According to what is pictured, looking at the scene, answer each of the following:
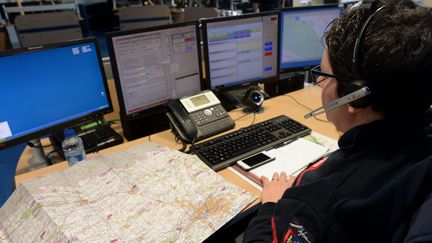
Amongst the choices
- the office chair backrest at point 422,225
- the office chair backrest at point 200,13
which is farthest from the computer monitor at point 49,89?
the office chair backrest at point 200,13

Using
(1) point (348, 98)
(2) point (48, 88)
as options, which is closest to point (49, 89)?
(2) point (48, 88)

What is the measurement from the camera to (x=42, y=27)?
10.7 ft

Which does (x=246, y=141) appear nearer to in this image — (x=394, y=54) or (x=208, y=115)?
(x=208, y=115)

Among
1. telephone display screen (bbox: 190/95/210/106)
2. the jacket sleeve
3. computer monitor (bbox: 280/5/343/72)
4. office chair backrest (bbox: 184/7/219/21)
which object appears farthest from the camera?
A: office chair backrest (bbox: 184/7/219/21)

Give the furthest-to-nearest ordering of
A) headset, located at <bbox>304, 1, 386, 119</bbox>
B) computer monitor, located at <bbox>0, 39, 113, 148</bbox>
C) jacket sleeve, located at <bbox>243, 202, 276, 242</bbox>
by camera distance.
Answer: computer monitor, located at <bbox>0, 39, 113, 148</bbox>, jacket sleeve, located at <bbox>243, 202, 276, 242</bbox>, headset, located at <bbox>304, 1, 386, 119</bbox>

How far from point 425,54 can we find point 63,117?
4.04 feet

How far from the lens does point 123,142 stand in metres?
1.44

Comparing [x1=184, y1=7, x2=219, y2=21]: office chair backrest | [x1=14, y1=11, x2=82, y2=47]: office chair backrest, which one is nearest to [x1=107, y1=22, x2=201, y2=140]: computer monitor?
[x1=14, y1=11, x2=82, y2=47]: office chair backrest

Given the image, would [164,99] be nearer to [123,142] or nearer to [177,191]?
[123,142]

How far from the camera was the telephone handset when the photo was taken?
1.38 metres

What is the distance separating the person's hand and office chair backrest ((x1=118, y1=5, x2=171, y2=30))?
3326 mm

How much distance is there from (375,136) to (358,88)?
0.11 m

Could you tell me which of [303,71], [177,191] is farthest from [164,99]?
[303,71]

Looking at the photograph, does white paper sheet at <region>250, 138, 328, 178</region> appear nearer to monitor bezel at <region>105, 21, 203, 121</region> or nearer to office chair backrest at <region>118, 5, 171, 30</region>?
monitor bezel at <region>105, 21, 203, 121</region>
